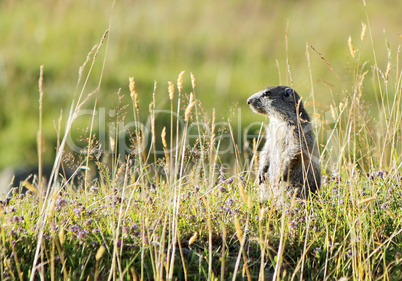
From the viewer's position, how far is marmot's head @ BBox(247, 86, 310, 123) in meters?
5.02

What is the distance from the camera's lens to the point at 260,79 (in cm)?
1158

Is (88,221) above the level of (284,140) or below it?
below

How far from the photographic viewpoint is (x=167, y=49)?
12398 millimetres

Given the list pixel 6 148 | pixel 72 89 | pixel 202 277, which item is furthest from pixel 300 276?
pixel 72 89

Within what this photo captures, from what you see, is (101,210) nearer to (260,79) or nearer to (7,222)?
(7,222)

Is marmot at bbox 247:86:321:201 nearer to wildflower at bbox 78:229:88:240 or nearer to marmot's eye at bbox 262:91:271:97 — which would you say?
marmot's eye at bbox 262:91:271:97

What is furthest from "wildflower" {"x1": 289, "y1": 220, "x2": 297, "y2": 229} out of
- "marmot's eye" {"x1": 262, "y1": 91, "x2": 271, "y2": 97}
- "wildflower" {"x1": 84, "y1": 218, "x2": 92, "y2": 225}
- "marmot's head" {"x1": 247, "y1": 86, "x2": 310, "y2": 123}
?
"marmot's eye" {"x1": 262, "y1": 91, "x2": 271, "y2": 97}

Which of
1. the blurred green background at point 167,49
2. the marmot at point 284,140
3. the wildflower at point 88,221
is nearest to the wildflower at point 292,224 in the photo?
the marmot at point 284,140

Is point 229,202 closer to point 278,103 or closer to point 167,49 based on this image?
point 278,103

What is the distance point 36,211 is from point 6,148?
5565mm

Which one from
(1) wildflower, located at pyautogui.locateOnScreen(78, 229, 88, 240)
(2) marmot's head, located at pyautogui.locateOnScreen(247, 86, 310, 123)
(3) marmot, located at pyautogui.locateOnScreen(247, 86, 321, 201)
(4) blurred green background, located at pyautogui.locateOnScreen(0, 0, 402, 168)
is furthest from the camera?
(4) blurred green background, located at pyautogui.locateOnScreen(0, 0, 402, 168)

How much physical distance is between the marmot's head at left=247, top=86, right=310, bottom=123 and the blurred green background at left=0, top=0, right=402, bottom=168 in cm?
379

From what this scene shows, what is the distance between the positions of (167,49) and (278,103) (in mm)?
7671

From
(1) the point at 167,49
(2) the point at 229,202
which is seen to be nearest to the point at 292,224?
(2) the point at 229,202
